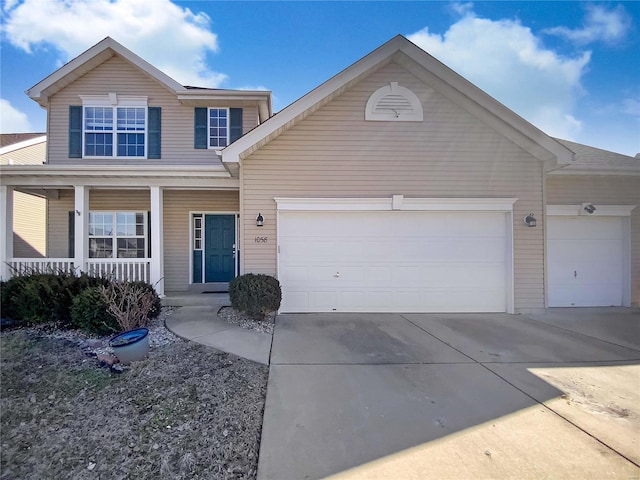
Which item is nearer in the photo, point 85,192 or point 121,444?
point 121,444

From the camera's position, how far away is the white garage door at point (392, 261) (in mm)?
7109

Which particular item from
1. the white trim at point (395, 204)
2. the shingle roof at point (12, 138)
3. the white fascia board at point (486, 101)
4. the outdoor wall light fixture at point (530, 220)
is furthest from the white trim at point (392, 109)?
the shingle roof at point (12, 138)

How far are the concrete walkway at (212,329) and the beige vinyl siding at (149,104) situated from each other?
4.31 m

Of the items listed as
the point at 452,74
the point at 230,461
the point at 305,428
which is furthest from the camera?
the point at 452,74

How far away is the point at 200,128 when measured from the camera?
9422 millimetres

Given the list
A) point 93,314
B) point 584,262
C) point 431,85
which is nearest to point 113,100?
point 93,314

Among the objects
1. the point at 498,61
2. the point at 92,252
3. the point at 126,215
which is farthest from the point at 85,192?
the point at 498,61

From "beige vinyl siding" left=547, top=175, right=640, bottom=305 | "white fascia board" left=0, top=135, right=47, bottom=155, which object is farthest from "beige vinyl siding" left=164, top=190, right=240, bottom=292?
"beige vinyl siding" left=547, top=175, right=640, bottom=305

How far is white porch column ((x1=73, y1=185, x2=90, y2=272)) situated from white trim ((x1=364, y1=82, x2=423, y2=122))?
727cm

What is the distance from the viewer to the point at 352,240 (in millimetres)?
7168

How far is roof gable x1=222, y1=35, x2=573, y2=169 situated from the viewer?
6.71 meters

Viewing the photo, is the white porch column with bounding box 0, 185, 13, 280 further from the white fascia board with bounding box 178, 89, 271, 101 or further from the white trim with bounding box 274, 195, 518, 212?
the white trim with bounding box 274, 195, 518, 212

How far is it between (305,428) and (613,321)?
7.52 metres

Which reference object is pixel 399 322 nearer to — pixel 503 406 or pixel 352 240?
pixel 352 240
